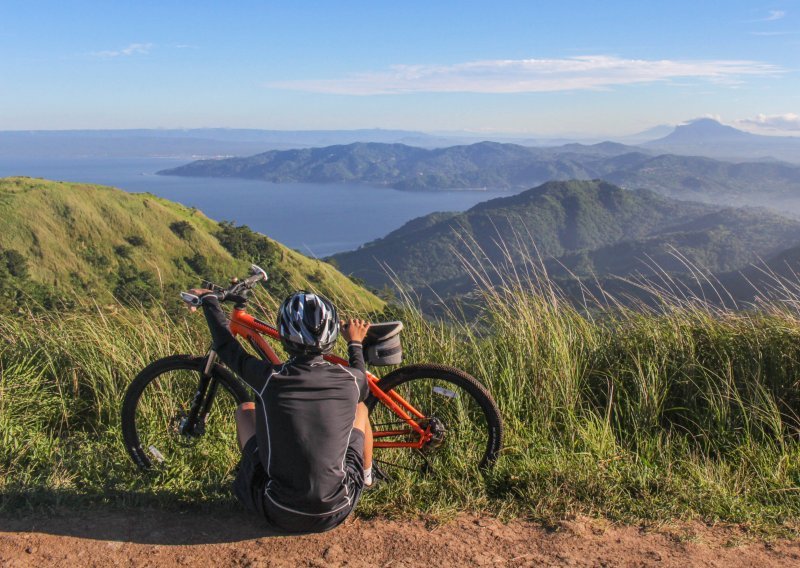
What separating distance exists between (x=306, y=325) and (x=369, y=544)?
1066 millimetres

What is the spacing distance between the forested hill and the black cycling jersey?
6134 centimetres

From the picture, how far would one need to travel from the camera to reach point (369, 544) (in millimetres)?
2795

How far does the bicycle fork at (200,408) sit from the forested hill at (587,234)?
60544 mm

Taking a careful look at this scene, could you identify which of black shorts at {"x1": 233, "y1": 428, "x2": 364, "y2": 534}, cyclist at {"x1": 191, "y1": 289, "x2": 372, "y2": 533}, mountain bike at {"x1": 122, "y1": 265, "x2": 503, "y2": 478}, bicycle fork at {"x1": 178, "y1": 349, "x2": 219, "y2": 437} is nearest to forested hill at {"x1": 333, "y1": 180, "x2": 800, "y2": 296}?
mountain bike at {"x1": 122, "y1": 265, "x2": 503, "y2": 478}

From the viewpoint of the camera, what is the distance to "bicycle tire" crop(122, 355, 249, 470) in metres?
3.48

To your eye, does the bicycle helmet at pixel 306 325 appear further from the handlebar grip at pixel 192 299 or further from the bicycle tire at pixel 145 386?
the bicycle tire at pixel 145 386

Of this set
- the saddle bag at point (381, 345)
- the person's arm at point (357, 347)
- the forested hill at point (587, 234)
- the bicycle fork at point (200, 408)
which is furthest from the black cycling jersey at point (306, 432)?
the forested hill at point (587, 234)

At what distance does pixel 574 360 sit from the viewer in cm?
430

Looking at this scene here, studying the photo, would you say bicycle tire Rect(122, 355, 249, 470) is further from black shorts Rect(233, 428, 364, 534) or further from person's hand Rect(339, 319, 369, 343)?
A: person's hand Rect(339, 319, 369, 343)

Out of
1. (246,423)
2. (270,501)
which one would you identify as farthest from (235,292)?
(270,501)

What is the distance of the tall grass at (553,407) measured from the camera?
3.15 metres

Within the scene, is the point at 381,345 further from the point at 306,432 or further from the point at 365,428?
the point at 306,432

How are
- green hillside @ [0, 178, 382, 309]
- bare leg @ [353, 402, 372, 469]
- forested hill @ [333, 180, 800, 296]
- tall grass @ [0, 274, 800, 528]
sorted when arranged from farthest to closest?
forested hill @ [333, 180, 800, 296]
green hillside @ [0, 178, 382, 309]
tall grass @ [0, 274, 800, 528]
bare leg @ [353, 402, 372, 469]

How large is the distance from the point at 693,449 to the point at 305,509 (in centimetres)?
258
